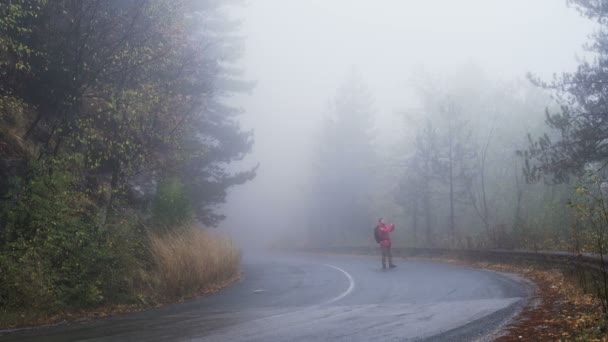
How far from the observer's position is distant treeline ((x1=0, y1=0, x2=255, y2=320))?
38.8 ft

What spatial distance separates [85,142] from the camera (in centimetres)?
1367

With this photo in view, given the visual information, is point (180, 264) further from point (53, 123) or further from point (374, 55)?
point (374, 55)

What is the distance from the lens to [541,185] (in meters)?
31.7

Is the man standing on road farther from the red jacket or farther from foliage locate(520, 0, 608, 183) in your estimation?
foliage locate(520, 0, 608, 183)

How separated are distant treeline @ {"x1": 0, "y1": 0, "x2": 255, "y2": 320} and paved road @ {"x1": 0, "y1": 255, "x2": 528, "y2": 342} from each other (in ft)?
6.62

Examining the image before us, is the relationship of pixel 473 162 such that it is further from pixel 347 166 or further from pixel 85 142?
pixel 85 142

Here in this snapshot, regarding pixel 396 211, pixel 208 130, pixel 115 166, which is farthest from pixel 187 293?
pixel 396 211

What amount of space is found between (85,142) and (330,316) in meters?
7.93

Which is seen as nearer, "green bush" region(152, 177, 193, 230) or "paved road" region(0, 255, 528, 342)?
"paved road" region(0, 255, 528, 342)

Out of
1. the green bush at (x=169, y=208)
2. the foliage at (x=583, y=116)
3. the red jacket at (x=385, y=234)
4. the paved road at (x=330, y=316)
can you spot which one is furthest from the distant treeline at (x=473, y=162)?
the green bush at (x=169, y=208)

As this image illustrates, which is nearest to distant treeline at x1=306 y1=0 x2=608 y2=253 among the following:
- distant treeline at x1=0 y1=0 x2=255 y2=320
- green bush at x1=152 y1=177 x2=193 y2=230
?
distant treeline at x1=0 y1=0 x2=255 y2=320

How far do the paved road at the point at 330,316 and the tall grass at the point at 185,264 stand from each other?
89 cm

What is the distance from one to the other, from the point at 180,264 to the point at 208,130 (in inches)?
692

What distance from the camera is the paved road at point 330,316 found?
791 centimetres
